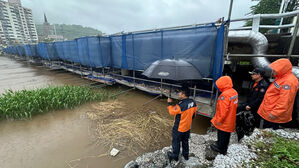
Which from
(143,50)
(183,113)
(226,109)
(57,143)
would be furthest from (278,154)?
(143,50)

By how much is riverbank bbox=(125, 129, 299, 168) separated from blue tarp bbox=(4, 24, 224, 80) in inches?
76.3

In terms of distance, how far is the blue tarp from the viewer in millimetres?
3666

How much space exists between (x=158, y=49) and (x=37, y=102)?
5.04 m

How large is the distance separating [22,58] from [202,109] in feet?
112

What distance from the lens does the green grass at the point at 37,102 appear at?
4109 mm

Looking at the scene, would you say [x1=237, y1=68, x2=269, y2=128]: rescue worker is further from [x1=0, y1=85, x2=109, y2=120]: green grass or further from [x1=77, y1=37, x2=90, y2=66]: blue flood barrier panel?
[x1=77, y1=37, x2=90, y2=66]: blue flood barrier panel

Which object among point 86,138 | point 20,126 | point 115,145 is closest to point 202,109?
point 115,145

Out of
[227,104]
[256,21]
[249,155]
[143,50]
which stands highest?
[256,21]

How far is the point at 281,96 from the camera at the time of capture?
6.40 ft

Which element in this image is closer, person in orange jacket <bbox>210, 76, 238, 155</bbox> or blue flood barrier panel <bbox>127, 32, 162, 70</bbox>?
person in orange jacket <bbox>210, 76, 238, 155</bbox>

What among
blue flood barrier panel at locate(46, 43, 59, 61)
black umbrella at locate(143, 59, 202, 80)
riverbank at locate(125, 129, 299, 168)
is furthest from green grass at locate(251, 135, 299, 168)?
blue flood barrier panel at locate(46, 43, 59, 61)

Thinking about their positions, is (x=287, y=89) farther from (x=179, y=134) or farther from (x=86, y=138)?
(x=86, y=138)

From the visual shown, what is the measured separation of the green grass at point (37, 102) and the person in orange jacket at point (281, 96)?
5.56 meters

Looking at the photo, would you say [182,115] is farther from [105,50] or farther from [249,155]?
[105,50]
